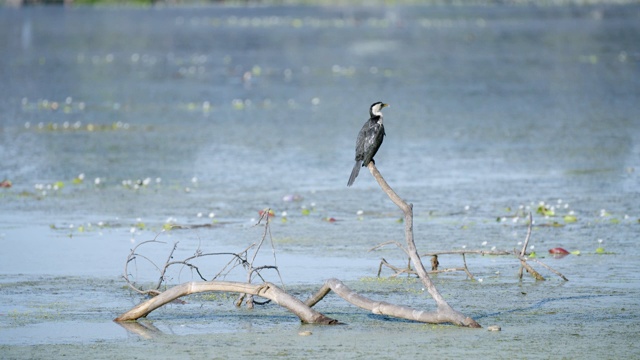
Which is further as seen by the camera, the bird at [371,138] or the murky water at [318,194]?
the bird at [371,138]

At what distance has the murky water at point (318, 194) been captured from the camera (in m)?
9.23

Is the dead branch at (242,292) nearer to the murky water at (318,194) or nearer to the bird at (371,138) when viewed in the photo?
the murky water at (318,194)

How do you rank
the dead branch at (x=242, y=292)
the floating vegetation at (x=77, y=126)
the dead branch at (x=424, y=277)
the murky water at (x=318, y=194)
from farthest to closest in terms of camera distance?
the floating vegetation at (x=77, y=126), the murky water at (x=318, y=194), the dead branch at (x=242, y=292), the dead branch at (x=424, y=277)

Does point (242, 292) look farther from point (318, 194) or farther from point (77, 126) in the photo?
point (77, 126)

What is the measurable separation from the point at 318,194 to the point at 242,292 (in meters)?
6.35

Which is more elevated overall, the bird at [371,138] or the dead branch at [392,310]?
the bird at [371,138]

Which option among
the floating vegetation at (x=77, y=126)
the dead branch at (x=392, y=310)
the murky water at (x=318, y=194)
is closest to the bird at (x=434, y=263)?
the murky water at (x=318, y=194)

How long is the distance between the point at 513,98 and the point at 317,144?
25.6 feet

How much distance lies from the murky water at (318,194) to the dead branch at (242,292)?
6.0 inches

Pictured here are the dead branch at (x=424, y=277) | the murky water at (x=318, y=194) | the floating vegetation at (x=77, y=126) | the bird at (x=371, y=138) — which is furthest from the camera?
the floating vegetation at (x=77, y=126)

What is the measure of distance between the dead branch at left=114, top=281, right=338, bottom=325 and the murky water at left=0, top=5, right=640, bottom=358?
15cm

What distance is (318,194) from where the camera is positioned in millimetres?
15305

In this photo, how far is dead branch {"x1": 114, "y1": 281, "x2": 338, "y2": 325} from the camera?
29.3 feet

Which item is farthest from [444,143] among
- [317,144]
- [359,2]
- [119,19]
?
[359,2]
